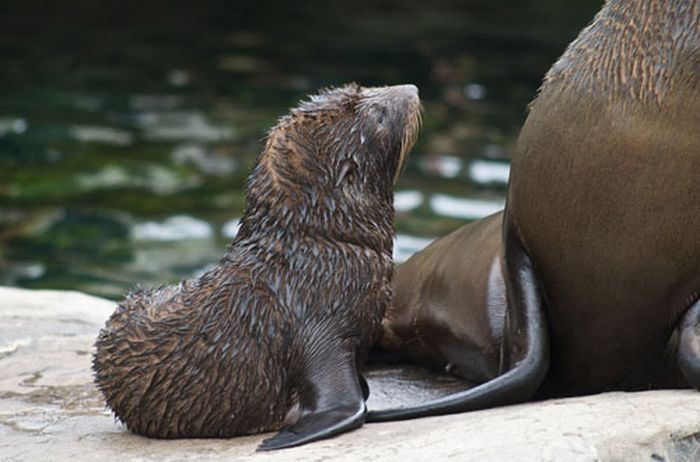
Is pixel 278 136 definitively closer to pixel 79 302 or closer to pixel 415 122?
pixel 415 122

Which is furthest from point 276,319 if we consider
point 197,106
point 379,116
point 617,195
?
point 197,106

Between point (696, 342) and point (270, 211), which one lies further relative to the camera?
point (270, 211)

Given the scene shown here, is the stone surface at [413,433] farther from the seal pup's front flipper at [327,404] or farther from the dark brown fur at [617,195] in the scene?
the dark brown fur at [617,195]

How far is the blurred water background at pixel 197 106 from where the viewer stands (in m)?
9.56

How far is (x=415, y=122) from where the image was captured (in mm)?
5168

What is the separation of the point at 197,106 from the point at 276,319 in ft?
28.9

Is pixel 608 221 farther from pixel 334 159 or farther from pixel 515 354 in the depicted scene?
pixel 334 159

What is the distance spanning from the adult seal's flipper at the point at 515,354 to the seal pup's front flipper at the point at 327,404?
10 cm

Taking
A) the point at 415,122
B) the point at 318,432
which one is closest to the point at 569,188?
the point at 415,122

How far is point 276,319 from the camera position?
448 centimetres

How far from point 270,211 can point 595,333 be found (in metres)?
→ 1.07

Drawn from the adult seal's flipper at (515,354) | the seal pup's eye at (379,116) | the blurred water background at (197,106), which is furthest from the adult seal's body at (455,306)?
the blurred water background at (197,106)

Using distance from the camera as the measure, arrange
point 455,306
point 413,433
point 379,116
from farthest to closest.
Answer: point 455,306
point 379,116
point 413,433

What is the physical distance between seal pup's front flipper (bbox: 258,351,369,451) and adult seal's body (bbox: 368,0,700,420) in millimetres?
111
